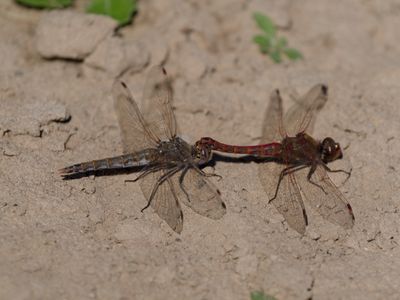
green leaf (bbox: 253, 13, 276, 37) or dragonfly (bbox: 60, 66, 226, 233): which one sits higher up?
green leaf (bbox: 253, 13, 276, 37)

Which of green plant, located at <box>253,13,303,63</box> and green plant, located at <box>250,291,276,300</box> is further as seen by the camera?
green plant, located at <box>253,13,303,63</box>

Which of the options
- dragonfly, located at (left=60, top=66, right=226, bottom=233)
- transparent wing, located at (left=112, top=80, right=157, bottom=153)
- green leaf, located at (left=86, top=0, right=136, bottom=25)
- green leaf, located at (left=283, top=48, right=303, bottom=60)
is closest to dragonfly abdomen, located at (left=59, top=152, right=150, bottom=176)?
dragonfly, located at (left=60, top=66, right=226, bottom=233)

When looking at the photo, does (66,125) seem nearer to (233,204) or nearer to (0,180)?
(0,180)

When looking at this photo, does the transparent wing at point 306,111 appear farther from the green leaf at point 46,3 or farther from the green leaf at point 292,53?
the green leaf at point 46,3

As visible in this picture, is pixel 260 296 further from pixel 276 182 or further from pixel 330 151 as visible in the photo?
pixel 330 151

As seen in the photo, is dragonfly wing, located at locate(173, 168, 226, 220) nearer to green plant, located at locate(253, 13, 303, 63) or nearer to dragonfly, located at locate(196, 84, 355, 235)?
dragonfly, located at locate(196, 84, 355, 235)

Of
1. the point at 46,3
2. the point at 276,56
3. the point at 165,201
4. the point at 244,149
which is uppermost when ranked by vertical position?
the point at 46,3

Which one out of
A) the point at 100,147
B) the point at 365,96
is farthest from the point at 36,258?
the point at 365,96

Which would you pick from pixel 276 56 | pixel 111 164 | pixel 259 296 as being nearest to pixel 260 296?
pixel 259 296
